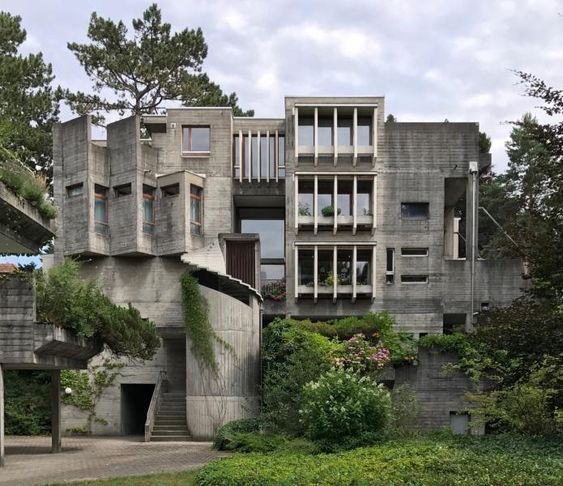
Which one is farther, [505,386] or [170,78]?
[170,78]

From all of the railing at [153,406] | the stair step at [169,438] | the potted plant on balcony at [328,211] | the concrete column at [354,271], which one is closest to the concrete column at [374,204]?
the concrete column at [354,271]

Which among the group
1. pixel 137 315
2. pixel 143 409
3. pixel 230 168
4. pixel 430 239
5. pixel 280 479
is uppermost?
pixel 230 168

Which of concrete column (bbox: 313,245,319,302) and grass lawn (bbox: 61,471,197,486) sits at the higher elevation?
concrete column (bbox: 313,245,319,302)

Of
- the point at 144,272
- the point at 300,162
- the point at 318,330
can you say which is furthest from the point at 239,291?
the point at 300,162

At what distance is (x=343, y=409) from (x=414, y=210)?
1564cm

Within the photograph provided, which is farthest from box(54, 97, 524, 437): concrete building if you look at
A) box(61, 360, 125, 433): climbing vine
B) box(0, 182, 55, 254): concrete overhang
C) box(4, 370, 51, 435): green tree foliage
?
box(0, 182, 55, 254): concrete overhang

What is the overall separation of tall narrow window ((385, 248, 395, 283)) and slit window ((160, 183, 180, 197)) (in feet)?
31.2

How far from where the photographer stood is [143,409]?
95.9 feet

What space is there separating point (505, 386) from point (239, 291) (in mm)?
11729

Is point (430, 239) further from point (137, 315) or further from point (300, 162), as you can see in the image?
point (137, 315)

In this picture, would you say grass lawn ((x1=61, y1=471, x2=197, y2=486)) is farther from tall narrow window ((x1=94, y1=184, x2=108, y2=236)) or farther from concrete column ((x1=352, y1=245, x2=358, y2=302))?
tall narrow window ((x1=94, y1=184, x2=108, y2=236))

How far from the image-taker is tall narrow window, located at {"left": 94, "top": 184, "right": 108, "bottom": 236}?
26.9 m

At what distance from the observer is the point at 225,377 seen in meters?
22.1

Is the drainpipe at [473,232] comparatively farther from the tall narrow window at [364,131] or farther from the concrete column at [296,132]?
the concrete column at [296,132]
